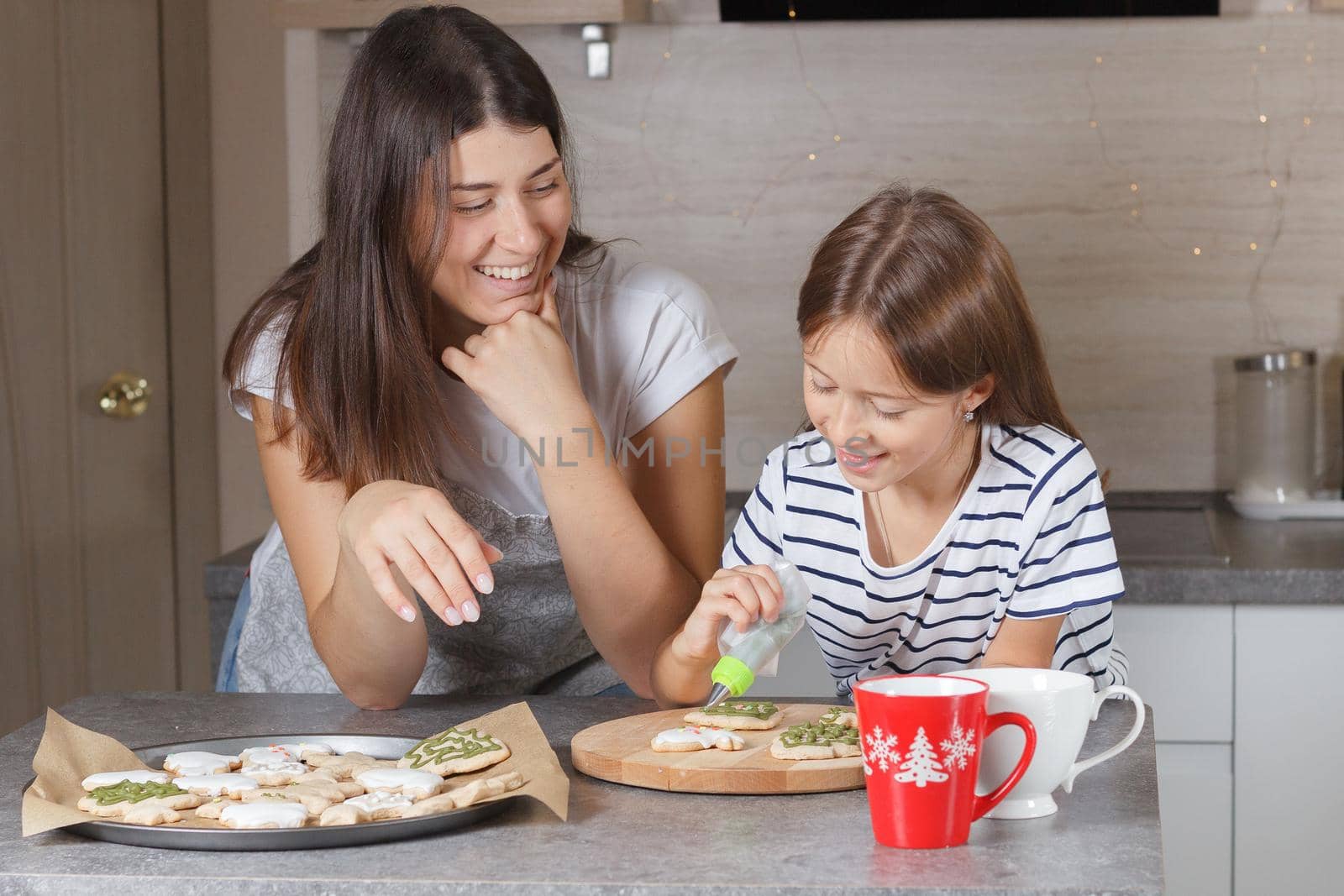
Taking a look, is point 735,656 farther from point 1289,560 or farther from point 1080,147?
point 1080,147

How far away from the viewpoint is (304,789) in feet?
2.79

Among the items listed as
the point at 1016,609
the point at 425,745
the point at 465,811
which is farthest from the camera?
the point at 1016,609

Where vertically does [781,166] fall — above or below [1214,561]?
above

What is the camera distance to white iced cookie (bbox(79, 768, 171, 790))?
877 millimetres

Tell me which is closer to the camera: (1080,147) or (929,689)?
(929,689)

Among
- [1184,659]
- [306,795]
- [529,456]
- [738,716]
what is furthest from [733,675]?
[1184,659]

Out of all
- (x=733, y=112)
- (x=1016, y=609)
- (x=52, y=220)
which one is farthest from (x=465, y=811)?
(x=733, y=112)

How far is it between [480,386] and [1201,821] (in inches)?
45.4

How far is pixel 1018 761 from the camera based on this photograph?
80 cm

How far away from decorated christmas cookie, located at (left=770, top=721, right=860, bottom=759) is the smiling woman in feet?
0.89

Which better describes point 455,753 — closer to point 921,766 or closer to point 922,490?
point 921,766

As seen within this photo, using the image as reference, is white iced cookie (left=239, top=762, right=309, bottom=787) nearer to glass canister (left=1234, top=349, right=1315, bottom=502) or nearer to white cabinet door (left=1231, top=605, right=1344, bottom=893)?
white cabinet door (left=1231, top=605, right=1344, bottom=893)

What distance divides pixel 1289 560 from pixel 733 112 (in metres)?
1.13

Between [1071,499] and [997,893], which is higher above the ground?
[1071,499]
